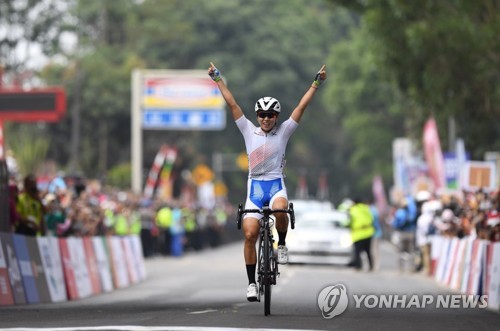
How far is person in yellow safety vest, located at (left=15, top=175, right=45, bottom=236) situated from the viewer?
74.5 feet

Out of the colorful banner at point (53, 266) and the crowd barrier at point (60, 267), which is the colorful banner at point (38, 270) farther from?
the colorful banner at point (53, 266)

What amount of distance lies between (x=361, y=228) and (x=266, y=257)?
20359mm

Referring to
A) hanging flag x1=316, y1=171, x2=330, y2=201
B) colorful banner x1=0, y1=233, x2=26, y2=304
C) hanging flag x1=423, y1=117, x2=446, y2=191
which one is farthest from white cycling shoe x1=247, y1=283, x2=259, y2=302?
hanging flag x1=316, y1=171, x2=330, y2=201

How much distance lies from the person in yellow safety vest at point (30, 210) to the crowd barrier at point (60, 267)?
0.27m

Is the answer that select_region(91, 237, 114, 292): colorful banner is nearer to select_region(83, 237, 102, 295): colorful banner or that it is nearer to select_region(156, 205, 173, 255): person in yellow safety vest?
select_region(83, 237, 102, 295): colorful banner

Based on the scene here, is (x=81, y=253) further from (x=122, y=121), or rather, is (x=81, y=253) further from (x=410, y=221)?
(x=122, y=121)

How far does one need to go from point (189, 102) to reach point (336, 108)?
43603 millimetres

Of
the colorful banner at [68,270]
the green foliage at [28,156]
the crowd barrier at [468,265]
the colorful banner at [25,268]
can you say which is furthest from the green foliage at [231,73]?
the colorful banner at [25,268]

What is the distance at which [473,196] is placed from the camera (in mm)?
29703

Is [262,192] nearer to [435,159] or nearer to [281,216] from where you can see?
[281,216]

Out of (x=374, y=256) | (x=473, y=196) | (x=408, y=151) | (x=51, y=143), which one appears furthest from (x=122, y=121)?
(x=473, y=196)

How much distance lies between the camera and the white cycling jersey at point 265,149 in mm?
16078

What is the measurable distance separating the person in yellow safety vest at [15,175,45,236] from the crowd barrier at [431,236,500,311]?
6.72 m

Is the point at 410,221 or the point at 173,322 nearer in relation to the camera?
the point at 173,322
